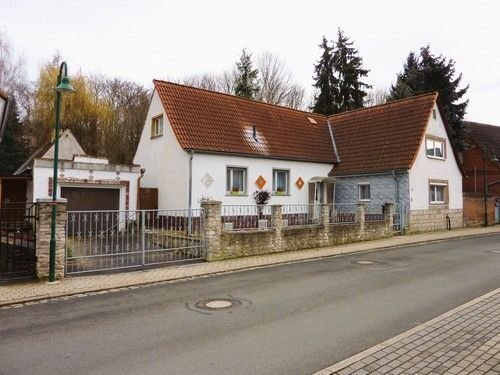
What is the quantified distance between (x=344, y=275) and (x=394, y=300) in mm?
2827

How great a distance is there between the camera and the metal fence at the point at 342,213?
58.0 feet

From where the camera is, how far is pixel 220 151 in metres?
19.6

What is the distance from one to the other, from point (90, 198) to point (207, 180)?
17.9ft

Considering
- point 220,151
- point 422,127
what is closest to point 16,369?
point 220,151

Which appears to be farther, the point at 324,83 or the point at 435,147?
the point at 324,83

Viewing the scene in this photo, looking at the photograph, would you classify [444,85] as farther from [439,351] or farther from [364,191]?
[439,351]

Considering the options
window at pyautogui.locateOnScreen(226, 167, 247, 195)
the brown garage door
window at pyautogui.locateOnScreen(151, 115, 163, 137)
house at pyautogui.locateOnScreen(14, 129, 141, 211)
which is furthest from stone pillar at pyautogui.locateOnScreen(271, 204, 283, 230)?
window at pyautogui.locateOnScreen(151, 115, 163, 137)

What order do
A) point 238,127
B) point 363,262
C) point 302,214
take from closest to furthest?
point 363,262 < point 302,214 < point 238,127

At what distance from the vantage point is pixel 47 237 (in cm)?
1005

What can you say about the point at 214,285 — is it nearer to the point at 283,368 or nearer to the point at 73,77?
the point at 283,368

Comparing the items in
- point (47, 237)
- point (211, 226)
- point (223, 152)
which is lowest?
point (47, 237)

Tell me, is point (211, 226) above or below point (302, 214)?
below

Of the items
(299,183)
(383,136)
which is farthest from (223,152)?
(383,136)

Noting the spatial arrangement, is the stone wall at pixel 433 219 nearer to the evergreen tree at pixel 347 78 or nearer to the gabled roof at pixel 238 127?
the gabled roof at pixel 238 127
